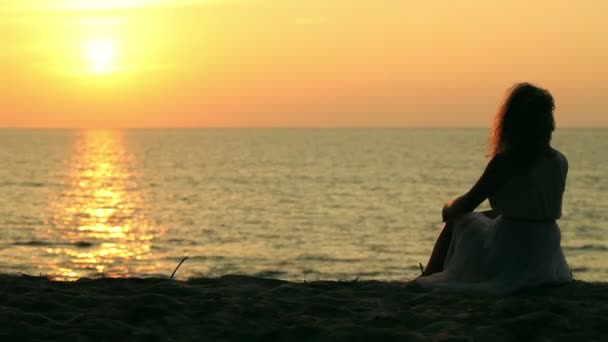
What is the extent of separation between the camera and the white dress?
6.79 metres

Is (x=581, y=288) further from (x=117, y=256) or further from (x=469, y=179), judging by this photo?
(x=469, y=179)

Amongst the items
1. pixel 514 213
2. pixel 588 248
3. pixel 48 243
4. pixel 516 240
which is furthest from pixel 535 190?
pixel 48 243

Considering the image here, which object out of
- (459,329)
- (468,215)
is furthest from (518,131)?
(459,329)

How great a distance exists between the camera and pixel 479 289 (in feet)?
22.4

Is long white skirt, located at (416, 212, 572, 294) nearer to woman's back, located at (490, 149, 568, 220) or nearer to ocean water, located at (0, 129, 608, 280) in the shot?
woman's back, located at (490, 149, 568, 220)

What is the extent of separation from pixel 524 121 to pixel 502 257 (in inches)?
44.7

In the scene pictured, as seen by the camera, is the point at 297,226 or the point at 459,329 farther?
→ the point at 297,226

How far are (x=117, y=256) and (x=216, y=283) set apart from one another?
20112 millimetres

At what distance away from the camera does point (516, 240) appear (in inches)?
272

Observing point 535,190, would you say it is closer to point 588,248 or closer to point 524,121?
point 524,121

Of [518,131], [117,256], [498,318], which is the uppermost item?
[518,131]

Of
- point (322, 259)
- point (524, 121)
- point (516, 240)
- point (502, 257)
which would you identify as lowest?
point (322, 259)

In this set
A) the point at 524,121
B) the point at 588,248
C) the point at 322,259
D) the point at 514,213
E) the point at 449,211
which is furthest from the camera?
the point at 588,248

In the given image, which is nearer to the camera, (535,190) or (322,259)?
(535,190)
